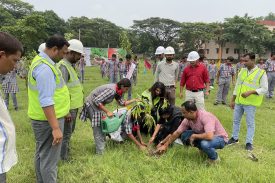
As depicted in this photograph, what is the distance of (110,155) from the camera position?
4.59 metres

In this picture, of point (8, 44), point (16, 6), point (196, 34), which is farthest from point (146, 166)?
point (16, 6)

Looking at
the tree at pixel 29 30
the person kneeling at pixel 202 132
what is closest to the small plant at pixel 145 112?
the person kneeling at pixel 202 132

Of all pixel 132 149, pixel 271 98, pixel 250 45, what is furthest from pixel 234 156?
pixel 250 45

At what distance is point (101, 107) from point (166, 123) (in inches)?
48.9

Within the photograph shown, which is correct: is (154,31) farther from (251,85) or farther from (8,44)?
(8,44)

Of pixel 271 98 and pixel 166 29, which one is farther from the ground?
pixel 166 29

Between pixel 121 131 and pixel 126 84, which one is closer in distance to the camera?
pixel 126 84

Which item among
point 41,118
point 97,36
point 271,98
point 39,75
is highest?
point 97,36

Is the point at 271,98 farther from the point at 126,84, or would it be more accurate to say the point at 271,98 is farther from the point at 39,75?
the point at 39,75

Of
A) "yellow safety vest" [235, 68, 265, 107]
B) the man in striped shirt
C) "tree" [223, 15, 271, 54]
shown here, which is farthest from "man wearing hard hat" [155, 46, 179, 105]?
"tree" [223, 15, 271, 54]

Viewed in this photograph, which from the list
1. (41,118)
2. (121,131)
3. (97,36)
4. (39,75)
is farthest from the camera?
(97,36)

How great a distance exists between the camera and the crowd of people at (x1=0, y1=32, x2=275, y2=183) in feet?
9.80

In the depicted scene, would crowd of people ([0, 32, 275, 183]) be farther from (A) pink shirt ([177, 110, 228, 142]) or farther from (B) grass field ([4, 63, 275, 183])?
(B) grass field ([4, 63, 275, 183])

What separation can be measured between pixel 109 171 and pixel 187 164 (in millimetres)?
1024
